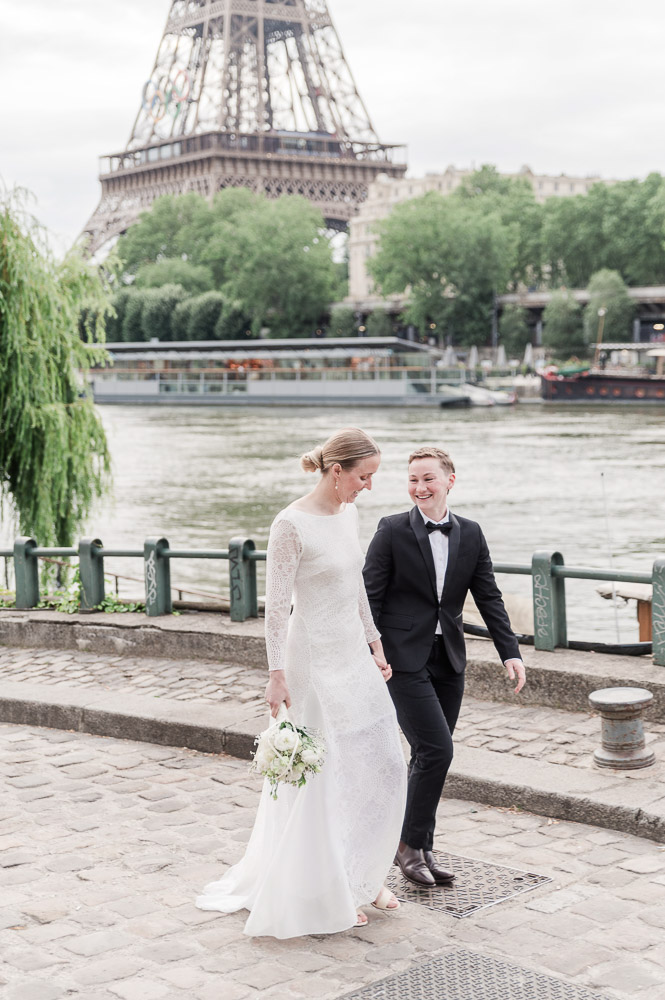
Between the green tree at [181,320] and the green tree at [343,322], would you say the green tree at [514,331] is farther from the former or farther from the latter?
the green tree at [181,320]

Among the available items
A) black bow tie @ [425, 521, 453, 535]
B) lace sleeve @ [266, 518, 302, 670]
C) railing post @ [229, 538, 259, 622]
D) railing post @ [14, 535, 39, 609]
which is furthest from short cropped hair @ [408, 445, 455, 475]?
railing post @ [14, 535, 39, 609]

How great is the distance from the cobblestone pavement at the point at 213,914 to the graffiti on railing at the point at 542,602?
76.2 inches

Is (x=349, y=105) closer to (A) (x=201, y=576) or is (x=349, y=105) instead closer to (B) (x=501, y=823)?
(A) (x=201, y=576)

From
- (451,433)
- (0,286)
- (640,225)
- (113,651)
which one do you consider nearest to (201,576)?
(0,286)

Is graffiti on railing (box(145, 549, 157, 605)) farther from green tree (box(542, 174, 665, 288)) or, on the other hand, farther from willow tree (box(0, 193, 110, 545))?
green tree (box(542, 174, 665, 288))

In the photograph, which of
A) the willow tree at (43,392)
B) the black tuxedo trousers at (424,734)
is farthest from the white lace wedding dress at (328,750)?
the willow tree at (43,392)

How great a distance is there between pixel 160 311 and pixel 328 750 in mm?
92680

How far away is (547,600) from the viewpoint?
734cm

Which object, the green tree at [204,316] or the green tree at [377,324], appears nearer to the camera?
the green tree at [377,324]

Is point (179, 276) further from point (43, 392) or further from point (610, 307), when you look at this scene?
point (43, 392)

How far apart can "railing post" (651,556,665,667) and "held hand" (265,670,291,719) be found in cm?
316

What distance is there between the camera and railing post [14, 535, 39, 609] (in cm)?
1016

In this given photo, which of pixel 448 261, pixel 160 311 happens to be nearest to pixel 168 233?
pixel 160 311

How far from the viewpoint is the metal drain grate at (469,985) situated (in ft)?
12.1
